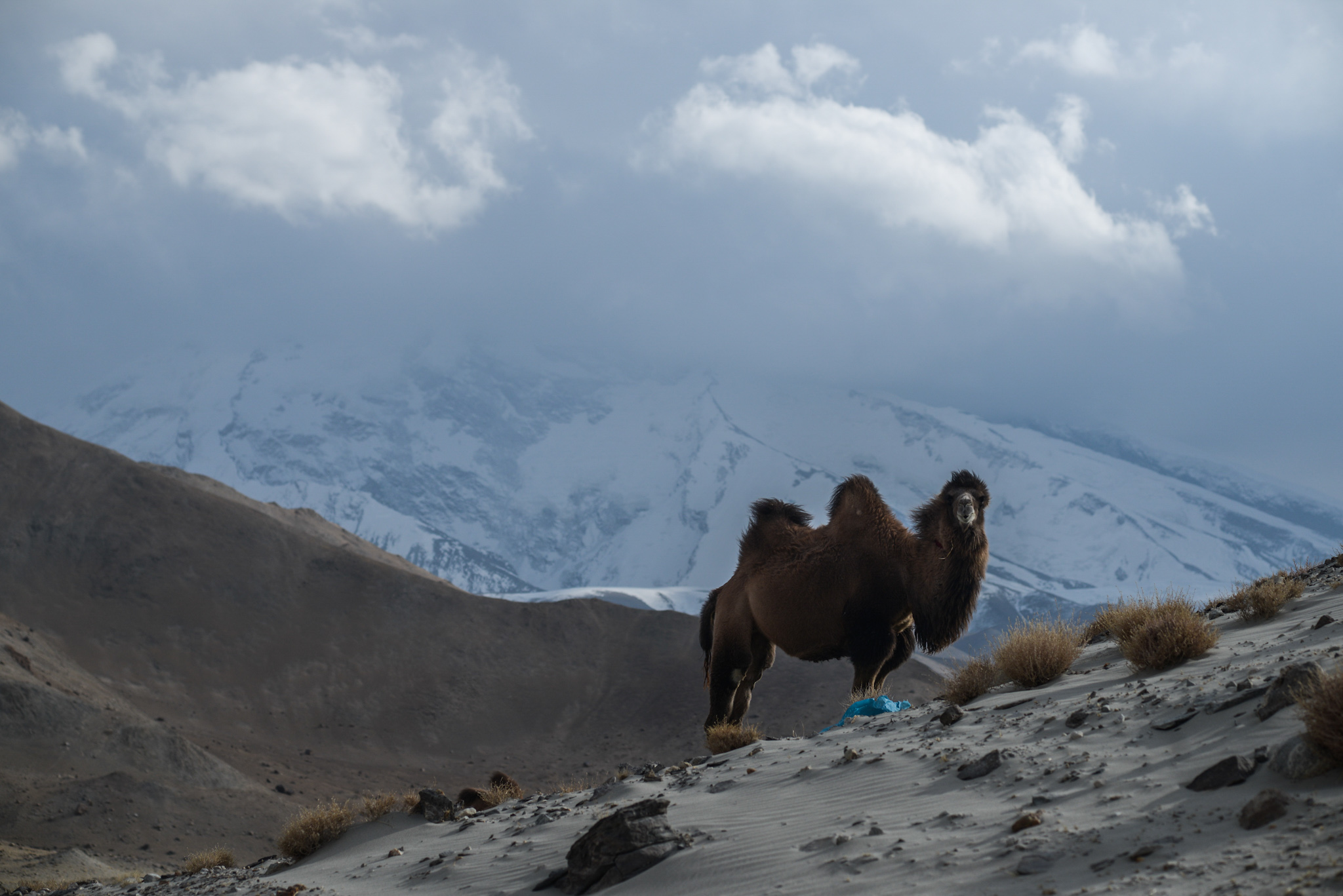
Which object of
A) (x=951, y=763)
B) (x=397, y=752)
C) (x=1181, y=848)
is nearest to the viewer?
(x=1181, y=848)

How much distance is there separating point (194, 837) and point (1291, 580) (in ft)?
106

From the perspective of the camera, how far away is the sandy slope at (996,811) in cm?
477

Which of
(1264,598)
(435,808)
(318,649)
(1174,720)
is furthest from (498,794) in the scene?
(318,649)

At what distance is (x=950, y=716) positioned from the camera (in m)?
8.16

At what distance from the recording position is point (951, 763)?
699 centimetres

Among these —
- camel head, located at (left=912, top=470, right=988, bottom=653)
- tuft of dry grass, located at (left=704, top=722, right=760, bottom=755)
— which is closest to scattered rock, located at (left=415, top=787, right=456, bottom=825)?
tuft of dry grass, located at (left=704, top=722, right=760, bottom=755)

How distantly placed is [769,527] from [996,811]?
19.6 feet

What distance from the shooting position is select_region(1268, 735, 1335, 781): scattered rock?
5.01m

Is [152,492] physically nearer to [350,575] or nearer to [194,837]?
[350,575]

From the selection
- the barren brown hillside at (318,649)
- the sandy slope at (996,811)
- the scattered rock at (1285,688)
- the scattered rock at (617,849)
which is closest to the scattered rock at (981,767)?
the sandy slope at (996,811)

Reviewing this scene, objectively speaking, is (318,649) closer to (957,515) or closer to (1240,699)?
(957,515)

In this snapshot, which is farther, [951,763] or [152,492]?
[152,492]

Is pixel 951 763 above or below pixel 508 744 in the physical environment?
above

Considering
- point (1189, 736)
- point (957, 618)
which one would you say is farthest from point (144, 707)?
point (1189, 736)
